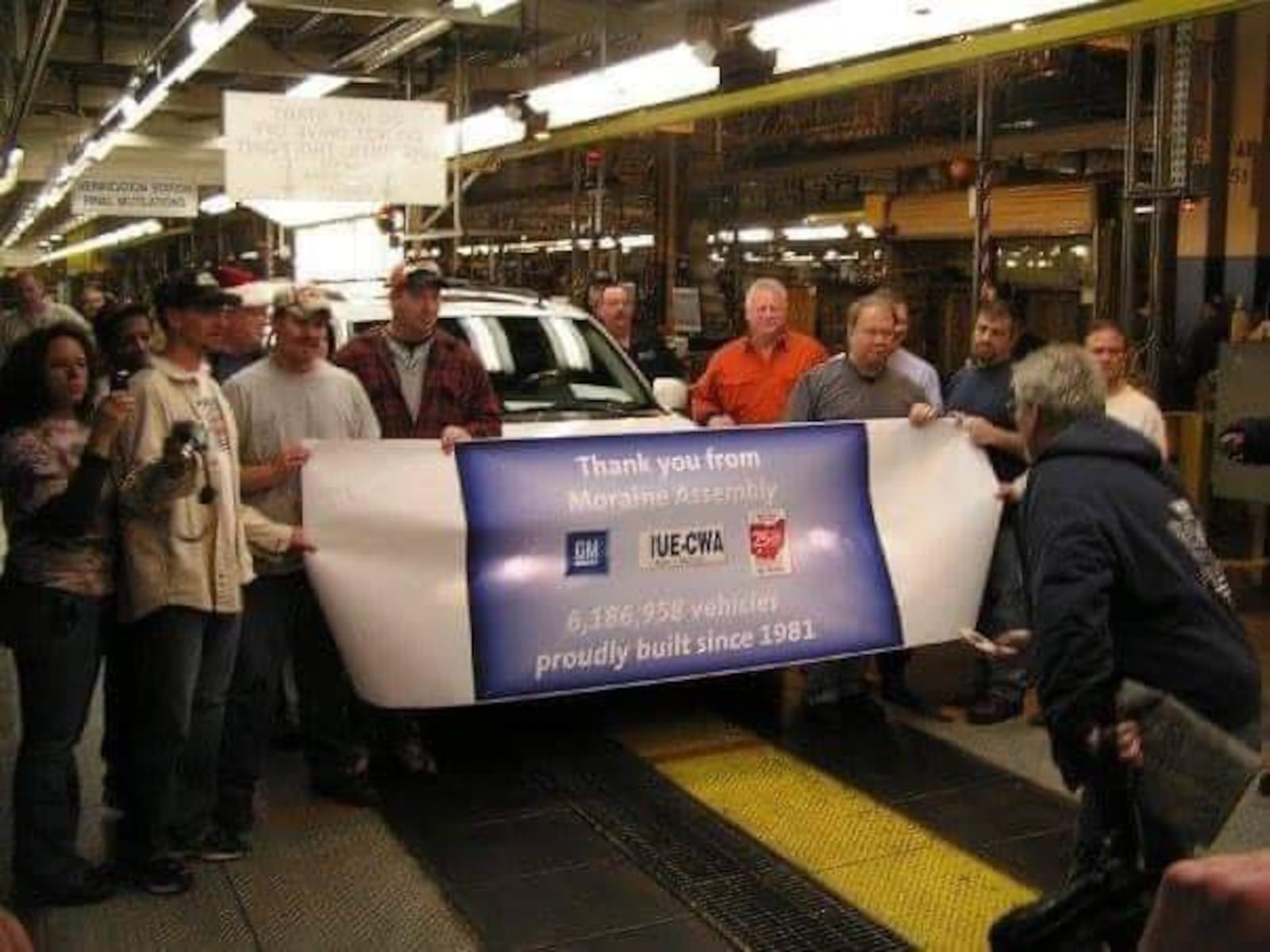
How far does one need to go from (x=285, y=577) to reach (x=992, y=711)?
126 inches

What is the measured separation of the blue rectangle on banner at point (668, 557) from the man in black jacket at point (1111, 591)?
2.23m

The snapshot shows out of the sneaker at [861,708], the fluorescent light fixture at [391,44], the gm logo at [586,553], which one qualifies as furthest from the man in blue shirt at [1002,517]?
the fluorescent light fixture at [391,44]

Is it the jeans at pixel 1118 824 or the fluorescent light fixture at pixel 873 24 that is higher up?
the fluorescent light fixture at pixel 873 24

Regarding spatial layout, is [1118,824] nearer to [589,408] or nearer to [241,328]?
[241,328]

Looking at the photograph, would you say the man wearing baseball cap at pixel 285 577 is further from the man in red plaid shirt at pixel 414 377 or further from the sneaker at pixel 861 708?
the sneaker at pixel 861 708

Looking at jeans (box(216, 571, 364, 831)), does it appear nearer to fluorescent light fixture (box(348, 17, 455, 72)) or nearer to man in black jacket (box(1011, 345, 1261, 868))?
man in black jacket (box(1011, 345, 1261, 868))

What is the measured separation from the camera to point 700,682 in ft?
22.2

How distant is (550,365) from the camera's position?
7.20 m

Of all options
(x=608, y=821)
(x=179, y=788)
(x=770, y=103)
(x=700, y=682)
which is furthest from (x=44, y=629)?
(x=770, y=103)

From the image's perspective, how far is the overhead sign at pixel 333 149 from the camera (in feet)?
32.1

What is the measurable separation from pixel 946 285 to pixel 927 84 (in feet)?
8.86

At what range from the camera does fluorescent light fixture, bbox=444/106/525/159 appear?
393 inches

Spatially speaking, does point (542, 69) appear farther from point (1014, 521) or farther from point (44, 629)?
point (44, 629)

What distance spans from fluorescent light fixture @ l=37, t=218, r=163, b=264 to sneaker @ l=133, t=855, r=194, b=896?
23737mm
